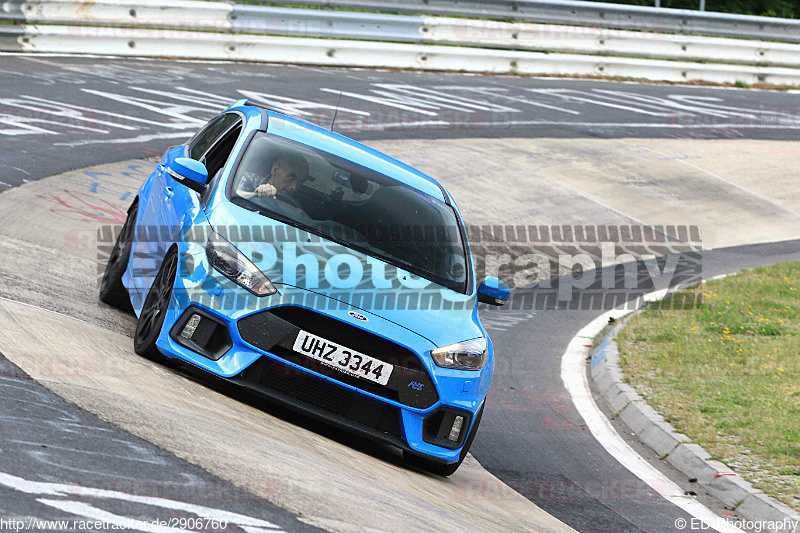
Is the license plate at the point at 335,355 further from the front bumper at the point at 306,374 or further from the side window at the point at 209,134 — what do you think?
the side window at the point at 209,134

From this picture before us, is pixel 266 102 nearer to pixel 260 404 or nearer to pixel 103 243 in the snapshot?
pixel 103 243

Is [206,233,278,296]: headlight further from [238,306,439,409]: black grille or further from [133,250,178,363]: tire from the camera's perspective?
[133,250,178,363]: tire

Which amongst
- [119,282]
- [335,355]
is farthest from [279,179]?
[119,282]

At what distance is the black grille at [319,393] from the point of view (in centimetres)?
566

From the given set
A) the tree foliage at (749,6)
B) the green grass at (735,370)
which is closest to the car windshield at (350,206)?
the green grass at (735,370)

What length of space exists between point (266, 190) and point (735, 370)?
15.9 ft

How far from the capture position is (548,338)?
10.8m

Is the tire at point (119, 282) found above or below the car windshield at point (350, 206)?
below

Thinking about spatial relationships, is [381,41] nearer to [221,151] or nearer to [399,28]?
[399,28]

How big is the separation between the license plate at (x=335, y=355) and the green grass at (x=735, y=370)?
2.81m

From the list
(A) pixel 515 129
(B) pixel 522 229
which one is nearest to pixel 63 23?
(A) pixel 515 129

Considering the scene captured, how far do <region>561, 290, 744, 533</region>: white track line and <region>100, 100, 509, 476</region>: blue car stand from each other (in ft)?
5.18

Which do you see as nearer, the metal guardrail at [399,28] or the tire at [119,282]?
the tire at [119,282]

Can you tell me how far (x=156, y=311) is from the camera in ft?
20.3
